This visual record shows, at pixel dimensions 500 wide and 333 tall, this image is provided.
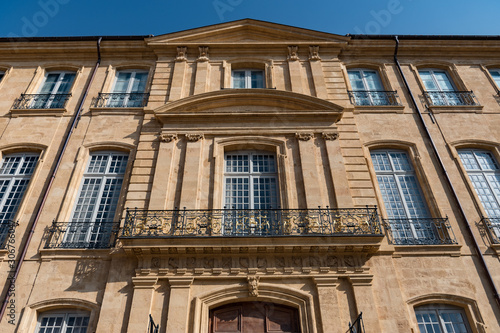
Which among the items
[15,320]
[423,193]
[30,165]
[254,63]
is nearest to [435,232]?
[423,193]

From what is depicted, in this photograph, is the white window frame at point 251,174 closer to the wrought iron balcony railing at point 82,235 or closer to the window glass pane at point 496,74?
the wrought iron balcony railing at point 82,235

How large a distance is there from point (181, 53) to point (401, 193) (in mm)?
8487

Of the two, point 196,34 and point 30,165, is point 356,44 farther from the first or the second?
point 30,165

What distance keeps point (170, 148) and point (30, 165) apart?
3961 millimetres


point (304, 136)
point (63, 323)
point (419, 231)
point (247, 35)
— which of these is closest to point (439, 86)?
point (304, 136)

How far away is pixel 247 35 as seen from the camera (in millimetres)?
13930

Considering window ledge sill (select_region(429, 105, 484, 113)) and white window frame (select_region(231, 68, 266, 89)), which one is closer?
window ledge sill (select_region(429, 105, 484, 113))

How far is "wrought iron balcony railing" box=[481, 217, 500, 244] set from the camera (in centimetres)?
884

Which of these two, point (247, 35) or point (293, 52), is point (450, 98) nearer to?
point (293, 52)

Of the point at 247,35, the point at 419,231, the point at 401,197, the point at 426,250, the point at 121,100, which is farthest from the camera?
the point at 247,35

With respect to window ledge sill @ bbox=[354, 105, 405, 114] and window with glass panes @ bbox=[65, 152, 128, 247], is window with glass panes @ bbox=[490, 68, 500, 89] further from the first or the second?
window with glass panes @ bbox=[65, 152, 128, 247]

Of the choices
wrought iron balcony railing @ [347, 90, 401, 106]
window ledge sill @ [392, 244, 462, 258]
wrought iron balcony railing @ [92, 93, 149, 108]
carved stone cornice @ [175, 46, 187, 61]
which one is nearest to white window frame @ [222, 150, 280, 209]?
window ledge sill @ [392, 244, 462, 258]

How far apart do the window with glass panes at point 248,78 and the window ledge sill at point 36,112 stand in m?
5.49

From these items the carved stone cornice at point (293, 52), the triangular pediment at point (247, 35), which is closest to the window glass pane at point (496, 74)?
the triangular pediment at point (247, 35)
